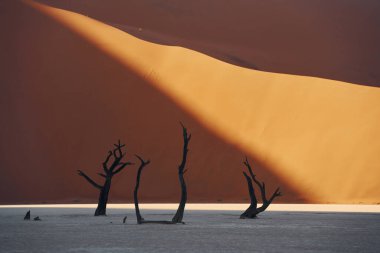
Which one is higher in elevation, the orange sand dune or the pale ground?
the orange sand dune

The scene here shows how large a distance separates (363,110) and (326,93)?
273cm

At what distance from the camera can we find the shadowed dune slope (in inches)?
2264

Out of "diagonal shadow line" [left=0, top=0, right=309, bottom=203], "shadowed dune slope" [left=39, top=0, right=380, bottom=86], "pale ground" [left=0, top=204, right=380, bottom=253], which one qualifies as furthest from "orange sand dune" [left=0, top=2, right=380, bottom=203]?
"pale ground" [left=0, top=204, right=380, bottom=253]

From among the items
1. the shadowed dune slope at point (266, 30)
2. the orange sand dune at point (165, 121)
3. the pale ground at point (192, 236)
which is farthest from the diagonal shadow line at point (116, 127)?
the pale ground at point (192, 236)

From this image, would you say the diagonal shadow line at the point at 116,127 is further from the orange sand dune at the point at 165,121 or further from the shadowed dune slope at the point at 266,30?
the shadowed dune slope at the point at 266,30

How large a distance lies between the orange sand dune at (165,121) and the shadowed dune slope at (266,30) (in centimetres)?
507

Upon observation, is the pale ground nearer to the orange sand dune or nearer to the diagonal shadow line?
the diagonal shadow line

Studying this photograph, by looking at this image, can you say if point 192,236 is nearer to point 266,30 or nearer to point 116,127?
point 116,127

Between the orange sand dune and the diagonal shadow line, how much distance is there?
0.06 m

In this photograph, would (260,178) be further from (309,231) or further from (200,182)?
(309,231)

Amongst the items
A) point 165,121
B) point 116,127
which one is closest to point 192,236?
point 116,127

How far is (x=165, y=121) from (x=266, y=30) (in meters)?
19.3

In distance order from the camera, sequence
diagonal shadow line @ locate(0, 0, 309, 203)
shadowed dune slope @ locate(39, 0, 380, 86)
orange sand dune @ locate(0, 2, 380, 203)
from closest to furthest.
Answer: orange sand dune @ locate(0, 2, 380, 203), diagonal shadow line @ locate(0, 0, 309, 203), shadowed dune slope @ locate(39, 0, 380, 86)

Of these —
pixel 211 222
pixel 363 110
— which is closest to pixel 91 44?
pixel 363 110
